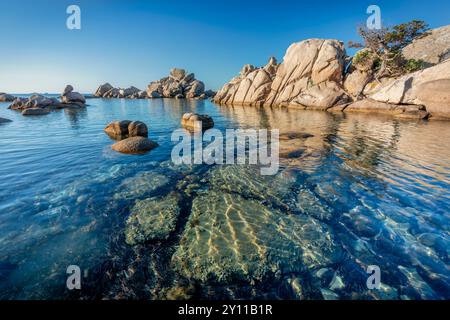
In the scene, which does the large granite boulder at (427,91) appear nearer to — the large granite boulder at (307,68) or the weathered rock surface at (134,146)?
the large granite boulder at (307,68)

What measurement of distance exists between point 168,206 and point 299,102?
3382 cm

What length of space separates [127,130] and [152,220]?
1096 centimetres

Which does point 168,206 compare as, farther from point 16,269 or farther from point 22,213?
point 22,213

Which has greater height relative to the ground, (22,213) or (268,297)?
(22,213)

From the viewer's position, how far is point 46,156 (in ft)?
30.8

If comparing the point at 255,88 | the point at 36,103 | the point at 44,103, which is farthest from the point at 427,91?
the point at 36,103

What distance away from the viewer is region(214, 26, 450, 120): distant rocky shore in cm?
2022

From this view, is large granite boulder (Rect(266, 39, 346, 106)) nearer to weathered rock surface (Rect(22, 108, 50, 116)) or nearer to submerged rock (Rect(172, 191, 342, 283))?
submerged rock (Rect(172, 191, 342, 283))

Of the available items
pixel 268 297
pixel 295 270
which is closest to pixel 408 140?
pixel 295 270

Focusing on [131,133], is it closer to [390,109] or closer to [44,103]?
[390,109]

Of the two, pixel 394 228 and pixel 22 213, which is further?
pixel 22 213

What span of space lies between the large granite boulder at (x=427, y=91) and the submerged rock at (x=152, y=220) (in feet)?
89.5

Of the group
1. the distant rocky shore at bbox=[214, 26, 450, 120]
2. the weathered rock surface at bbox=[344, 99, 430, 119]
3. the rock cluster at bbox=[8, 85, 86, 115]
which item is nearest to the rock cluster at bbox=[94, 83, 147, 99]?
the rock cluster at bbox=[8, 85, 86, 115]

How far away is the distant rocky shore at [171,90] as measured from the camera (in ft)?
264
